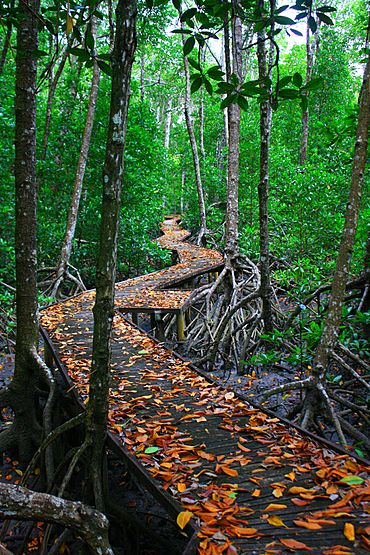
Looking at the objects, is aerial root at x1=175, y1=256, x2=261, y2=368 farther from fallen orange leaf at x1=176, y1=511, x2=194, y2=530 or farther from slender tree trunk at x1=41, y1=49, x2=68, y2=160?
fallen orange leaf at x1=176, y1=511, x2=194, y2=530

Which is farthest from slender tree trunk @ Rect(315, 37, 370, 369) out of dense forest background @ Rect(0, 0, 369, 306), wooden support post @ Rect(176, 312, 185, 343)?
wooden support post @ Rect(176, 312, 185, 343)

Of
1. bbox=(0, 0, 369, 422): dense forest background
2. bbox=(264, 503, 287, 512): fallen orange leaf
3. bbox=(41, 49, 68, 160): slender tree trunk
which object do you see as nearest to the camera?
bbox=(264, 503, 287, 512): fallen orange leaf

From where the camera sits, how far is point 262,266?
18.9 feet

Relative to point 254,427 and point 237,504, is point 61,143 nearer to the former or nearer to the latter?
point 254,427

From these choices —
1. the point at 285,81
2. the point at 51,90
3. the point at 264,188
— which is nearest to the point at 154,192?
the point at 264,188

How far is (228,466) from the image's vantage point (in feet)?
9.01

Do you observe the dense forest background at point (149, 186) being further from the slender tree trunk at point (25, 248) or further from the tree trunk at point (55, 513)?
the tree trunk at point (55, 513)

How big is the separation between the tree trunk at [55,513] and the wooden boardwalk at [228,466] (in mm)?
428

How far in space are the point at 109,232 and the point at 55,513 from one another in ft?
4.72

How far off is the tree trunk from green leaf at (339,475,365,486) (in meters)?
1.38

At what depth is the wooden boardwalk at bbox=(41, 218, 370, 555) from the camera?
83.2 inches

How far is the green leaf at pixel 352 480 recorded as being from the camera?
244 centimetres

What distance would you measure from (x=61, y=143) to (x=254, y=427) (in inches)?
360

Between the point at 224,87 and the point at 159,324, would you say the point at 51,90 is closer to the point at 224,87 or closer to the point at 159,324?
the point at 224,87
